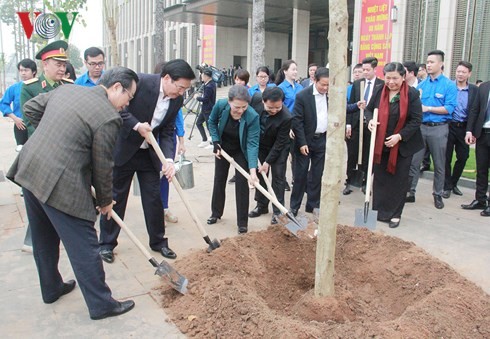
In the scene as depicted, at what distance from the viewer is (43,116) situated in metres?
2.88

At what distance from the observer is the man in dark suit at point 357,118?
6.48 meters

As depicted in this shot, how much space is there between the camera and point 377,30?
15.0 m

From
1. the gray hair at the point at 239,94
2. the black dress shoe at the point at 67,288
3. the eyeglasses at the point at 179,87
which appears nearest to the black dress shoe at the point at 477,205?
the gray hair at the point at 239,94

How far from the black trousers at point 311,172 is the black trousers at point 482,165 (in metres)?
2.05

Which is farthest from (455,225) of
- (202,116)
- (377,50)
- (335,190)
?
(377,50)

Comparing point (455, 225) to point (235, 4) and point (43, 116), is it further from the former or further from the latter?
point (235, 4)

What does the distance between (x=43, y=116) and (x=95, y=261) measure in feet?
3.19

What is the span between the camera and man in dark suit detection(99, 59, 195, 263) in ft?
12.4

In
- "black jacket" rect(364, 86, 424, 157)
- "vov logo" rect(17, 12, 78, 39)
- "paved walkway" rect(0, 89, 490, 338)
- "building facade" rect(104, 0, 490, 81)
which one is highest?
"building facade" rect(104, 0, 490, 81)

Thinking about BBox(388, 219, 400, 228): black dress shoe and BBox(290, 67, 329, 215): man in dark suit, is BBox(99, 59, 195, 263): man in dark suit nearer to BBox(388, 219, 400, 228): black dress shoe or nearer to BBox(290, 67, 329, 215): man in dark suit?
BBox(290, 67, 329, 215): man in dark suit

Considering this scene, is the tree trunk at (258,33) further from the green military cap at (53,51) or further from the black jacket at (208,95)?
the green military cap at (53,51)

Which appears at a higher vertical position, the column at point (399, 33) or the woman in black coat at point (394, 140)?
the column at point (399, 33)

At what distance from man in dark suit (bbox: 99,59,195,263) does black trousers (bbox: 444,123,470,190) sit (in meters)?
4.10

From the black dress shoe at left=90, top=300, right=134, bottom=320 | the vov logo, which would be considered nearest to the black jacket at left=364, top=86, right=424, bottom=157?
the black dress shoe at left=90, top=300, right=134, bottom=320
